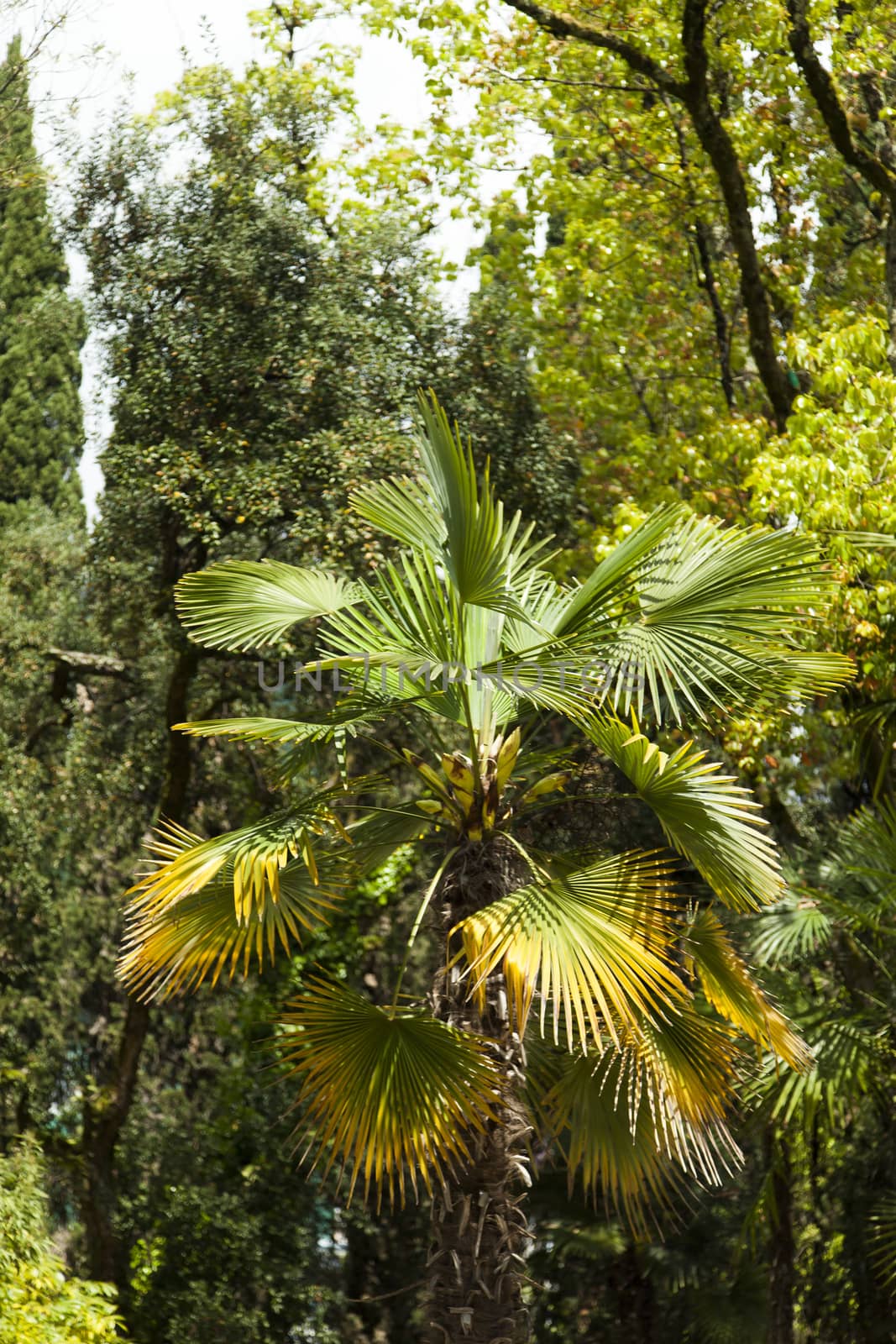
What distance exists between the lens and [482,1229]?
15.2ft

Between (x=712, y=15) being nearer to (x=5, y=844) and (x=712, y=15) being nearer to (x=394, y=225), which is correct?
(x=394, y=225)

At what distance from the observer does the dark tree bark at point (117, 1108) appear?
409 inches

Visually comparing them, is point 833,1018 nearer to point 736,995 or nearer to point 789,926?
point 789,926

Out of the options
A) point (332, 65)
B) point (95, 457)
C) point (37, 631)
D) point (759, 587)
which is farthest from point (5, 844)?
point (759, 587)

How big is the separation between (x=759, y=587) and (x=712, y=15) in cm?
681

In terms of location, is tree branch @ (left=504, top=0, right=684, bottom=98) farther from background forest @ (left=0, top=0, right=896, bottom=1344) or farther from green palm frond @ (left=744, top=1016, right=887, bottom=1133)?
green palm frond @ (left=744, top=1016, right=887, bottom=1133)

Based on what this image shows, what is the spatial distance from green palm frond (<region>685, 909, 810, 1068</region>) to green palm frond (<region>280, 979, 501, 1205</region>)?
100 cm

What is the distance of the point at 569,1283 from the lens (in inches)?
427

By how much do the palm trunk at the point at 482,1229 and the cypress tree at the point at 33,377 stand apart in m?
11.1

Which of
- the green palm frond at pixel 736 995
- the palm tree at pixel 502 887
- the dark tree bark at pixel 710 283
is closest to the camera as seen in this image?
the palm tree at pixel 502 887

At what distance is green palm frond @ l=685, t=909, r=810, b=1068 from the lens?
15.9 feet

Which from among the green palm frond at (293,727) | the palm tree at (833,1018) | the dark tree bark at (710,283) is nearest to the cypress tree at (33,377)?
the dark tree bark at (710,283)

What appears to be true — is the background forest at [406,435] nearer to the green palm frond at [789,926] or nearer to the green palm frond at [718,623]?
the green palm frond at [789,926]

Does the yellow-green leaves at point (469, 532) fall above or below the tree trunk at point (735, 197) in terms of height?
below
